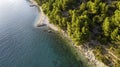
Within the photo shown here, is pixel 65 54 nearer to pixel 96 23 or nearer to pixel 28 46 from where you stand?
pixel 96 23

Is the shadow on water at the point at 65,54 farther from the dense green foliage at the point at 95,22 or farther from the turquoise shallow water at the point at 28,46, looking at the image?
the dense green foliage at the point at 95,22

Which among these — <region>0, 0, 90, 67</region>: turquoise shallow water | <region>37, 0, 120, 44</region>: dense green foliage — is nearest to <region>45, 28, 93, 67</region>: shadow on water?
<region>0, 0, 90, 67</region>: turquoise shallow water

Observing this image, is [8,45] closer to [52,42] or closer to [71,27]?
[52,42]

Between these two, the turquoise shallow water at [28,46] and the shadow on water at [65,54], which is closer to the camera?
the shadow on water at [65,54]

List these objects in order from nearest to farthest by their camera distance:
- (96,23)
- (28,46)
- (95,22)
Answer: (95,22) < (96,23) < (28,46)

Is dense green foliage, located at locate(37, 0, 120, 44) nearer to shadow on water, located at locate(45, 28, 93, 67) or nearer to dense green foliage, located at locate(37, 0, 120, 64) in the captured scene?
dense green foliage, located at locate(37, 0, 120, 64)

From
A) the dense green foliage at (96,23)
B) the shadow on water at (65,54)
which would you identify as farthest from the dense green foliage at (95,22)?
the shadow on water at (65,54)

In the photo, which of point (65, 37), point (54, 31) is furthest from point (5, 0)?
point (65, 37)

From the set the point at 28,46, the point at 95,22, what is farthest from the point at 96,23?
the point at 28,46
